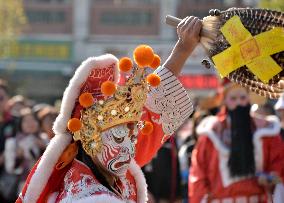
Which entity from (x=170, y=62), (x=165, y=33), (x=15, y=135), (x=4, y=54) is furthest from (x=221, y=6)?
(x=170, y=62)

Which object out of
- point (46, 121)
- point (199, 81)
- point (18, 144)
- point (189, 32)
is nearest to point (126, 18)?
point (199, 81)

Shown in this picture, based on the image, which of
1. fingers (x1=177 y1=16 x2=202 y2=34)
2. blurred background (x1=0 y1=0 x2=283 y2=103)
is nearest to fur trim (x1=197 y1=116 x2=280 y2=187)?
fingers (x1=177 y1=16 x2=202 y2=34)

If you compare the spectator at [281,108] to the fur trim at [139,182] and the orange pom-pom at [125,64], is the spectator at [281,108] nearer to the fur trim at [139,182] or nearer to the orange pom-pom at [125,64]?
the fur trim at [139,182]

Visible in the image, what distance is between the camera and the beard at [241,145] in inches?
246

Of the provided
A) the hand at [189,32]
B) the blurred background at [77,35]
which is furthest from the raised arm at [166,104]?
the blurred background at [77,35]

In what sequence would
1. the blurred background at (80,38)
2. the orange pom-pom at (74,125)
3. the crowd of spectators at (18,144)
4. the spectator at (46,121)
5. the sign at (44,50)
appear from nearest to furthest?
1. the orange pom-pom at (74,125)
2. the crowd of spectators at (18,144)
3. the spectator at (46,121)
4. the blurred background at (80,38)
5. the sign at (44,50)

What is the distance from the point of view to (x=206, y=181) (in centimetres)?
641

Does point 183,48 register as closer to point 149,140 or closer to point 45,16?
point 149,140

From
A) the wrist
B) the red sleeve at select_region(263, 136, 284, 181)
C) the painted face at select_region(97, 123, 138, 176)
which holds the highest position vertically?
the wrist

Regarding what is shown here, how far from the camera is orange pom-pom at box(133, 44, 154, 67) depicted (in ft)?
10.7

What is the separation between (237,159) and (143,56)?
316 cm

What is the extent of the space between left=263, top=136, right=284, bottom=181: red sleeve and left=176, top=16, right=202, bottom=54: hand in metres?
2.77

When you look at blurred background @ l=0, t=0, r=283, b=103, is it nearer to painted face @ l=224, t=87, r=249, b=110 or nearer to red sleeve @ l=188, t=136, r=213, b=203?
painted face @ l=224, t=87, r=249, b=110

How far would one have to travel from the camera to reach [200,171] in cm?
641
